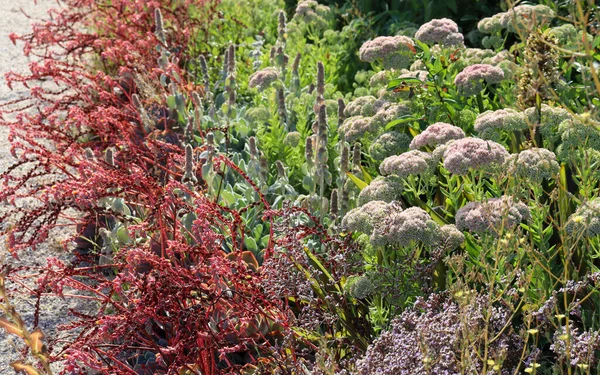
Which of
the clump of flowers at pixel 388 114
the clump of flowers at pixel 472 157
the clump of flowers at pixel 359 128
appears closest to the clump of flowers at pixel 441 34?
the clump of flowers at pixel 388 114

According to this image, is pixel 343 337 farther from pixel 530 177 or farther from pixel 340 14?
pixel 340 14

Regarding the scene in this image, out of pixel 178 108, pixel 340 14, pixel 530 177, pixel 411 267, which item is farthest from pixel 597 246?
pixel 340 14

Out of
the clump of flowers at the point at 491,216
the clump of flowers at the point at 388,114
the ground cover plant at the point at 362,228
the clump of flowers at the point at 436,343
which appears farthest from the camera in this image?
the clump of flowers at the point at 388,114

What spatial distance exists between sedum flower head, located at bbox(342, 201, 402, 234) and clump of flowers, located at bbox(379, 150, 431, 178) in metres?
0.14

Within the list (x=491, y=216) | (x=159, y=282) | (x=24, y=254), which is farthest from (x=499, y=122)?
(x=24, y=254)

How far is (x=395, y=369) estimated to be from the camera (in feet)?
8.39

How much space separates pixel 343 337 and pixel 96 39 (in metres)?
3.72

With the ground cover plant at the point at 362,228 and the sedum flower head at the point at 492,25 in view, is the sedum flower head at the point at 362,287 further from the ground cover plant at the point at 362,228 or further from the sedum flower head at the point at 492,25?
the sedum flower head at the point at 492,25

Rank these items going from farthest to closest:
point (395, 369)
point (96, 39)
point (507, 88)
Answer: point (96, 39) → point (507, 88) → point (395, 369)

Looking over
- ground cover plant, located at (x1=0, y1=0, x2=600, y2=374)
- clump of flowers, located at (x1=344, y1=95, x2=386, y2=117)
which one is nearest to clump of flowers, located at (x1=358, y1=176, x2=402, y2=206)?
ground cover plant, located at (x1=0, y1=0, x2=600, y2=374)

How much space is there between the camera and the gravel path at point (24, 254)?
364cm

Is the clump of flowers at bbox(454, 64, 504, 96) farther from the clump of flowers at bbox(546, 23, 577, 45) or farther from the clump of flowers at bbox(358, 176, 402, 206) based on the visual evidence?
the clump of flowers at bbox(358, 176, 402, 206)

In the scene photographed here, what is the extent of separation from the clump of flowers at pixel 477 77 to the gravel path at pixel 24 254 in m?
2.09

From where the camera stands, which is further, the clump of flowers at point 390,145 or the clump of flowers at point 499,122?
the clump of flowers at point 390,145
